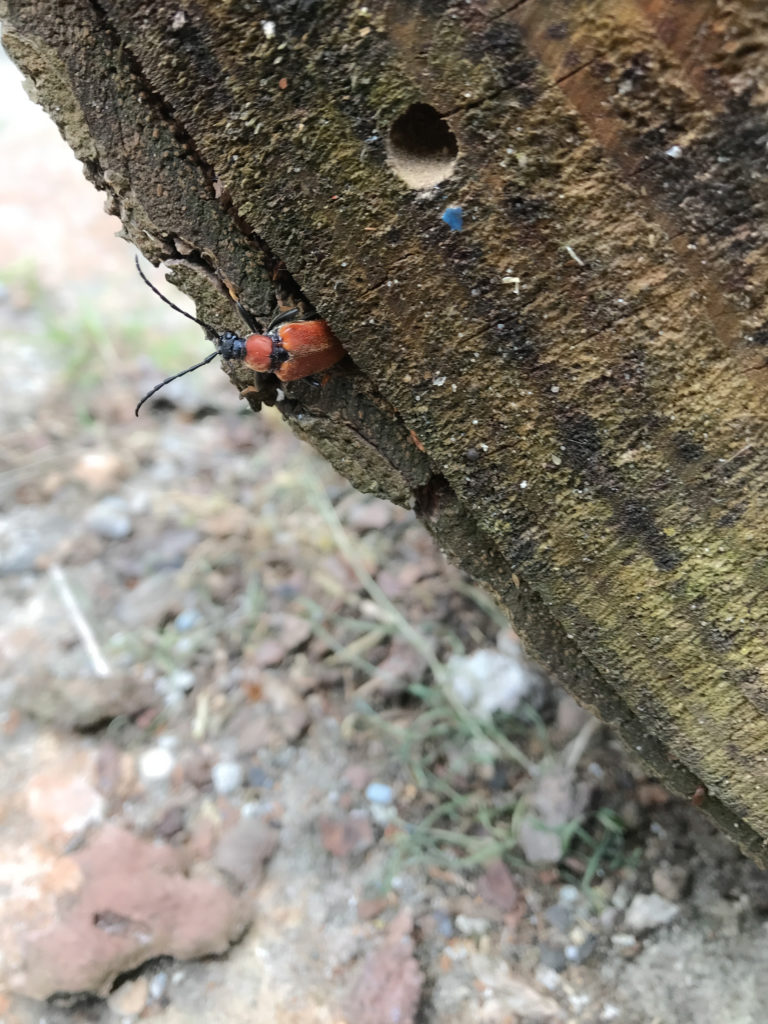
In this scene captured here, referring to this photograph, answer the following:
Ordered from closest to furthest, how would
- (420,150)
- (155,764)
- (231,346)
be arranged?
(420,150) → (231,346) → (155,764)

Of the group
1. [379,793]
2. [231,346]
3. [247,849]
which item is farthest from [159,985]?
[231,346]

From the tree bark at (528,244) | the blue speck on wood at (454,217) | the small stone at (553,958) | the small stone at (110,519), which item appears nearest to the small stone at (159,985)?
the small stone at (553,958)

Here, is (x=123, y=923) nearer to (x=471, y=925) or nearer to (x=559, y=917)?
(x=471, y=925)

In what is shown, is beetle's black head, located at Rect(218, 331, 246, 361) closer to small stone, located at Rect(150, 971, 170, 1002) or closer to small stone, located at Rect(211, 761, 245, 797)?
small stone, located at Rect(211, 761, 245, 797)

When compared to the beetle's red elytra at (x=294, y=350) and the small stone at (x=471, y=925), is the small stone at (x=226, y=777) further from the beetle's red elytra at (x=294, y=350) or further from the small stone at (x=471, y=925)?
the beetle's red elytra at (x=294, y=350)

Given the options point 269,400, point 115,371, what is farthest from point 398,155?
point 115,371

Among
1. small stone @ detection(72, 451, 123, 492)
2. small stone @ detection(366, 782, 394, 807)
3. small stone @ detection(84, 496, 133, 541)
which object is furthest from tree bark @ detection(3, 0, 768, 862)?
small stone @ detection(72, 451, 123, 492)
